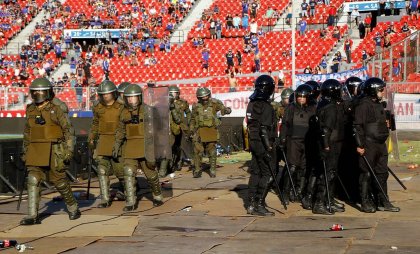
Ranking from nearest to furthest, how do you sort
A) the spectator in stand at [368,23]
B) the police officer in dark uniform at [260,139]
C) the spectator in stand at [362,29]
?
the police officer in dark uniform at [260,139] < the spectator in stand at [368,23] < the spectator in stand at [362,29]

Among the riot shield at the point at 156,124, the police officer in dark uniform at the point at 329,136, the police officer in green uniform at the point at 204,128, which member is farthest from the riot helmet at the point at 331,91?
the police officer in green uniform at the point at 204,128

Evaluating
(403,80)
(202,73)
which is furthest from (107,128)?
(202,73)

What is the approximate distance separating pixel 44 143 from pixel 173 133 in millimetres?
7327

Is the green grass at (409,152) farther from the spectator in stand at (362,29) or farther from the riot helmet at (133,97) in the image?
the spectator in stand at (362,29)

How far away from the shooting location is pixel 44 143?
1179cm

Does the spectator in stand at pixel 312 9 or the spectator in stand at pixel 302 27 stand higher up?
the spectator in stand at pixel 312 9

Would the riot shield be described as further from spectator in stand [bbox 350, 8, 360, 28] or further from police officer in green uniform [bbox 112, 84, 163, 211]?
spectator in stand [bbox 350, 8, 360, 28]

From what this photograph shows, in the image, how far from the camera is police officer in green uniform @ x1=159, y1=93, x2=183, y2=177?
18019mm

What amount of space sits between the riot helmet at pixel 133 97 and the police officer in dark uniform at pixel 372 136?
10.7ft

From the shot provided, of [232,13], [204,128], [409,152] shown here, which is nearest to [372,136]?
[204,128]

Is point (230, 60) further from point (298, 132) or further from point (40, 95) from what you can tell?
point (40, 95)

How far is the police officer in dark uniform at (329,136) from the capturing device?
1255 cm

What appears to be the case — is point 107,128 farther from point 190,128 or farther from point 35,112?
point 190,128

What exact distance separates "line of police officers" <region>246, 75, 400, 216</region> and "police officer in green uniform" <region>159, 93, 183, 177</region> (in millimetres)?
4639
